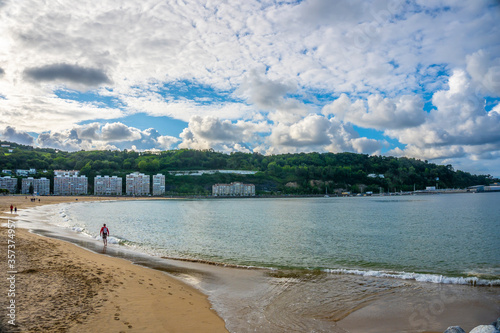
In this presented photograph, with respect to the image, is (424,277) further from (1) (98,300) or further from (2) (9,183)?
(2) (9,183)

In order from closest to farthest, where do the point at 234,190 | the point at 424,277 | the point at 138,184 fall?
1. the point at 424,277
2. the point at 138,184
3. the point at 234,190

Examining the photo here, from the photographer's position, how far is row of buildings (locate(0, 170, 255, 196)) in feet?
430

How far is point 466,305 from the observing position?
9789mm

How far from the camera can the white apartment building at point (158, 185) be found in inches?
6258

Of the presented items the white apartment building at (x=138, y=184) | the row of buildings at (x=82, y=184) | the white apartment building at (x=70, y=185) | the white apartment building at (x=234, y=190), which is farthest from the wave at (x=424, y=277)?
the white apartment building at (x=138, y=184)

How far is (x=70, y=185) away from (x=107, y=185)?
56.8ft

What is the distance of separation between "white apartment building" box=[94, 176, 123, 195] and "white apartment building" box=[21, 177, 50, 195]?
2201cm

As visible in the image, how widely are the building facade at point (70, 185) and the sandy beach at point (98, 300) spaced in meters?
148

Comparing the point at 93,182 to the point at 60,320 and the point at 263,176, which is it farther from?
the point at 60,320

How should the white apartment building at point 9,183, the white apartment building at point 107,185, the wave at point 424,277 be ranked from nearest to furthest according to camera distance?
the wave at point 424,277 → the white apartment building at point 9,183 → the white apartment building at point 107,185

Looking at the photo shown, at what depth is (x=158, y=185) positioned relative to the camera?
525 feet

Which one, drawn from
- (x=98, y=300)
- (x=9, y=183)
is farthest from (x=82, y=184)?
(x=98, y=300)

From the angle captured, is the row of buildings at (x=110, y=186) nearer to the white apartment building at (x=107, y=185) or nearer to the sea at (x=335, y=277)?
the white apartment building at (x=107, y=185)

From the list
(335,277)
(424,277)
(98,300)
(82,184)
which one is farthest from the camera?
(82,184)
